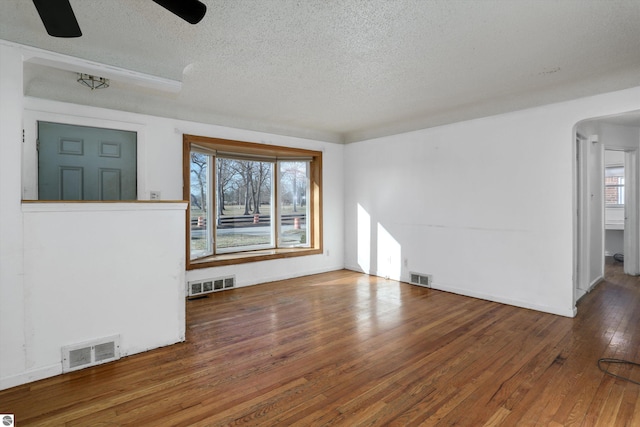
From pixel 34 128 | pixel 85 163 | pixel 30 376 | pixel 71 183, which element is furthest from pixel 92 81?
pixel 30 376

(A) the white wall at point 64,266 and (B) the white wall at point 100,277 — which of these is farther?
(B) the white wall at point 100,277

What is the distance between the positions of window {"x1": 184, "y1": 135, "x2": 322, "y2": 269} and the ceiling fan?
9.05ft

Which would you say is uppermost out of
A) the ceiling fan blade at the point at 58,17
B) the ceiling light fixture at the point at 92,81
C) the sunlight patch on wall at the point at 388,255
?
the ceiling light fixture at the point at 92,81

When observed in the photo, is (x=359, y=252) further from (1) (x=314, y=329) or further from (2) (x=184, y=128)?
(2) (x=184, y=128)

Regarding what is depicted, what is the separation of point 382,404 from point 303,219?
433 cm

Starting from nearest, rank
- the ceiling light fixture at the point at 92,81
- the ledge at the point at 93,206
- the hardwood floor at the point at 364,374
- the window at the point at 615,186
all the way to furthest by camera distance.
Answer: the hardwood floor at the point at 364,374
the ledge at the point at 93,206
the ceiling light fixture at the point at 92,81
the window at the point at 615,186

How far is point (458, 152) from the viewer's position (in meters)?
4.64

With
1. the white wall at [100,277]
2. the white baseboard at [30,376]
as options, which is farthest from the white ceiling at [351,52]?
the white baseboard at [30,376]

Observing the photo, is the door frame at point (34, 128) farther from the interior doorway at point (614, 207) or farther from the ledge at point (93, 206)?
the interior doorway at point (614, 207)

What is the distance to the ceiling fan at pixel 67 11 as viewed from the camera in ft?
5.21

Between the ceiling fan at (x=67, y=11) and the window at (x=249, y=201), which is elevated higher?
the ceiling fan at (x=67, y=11)

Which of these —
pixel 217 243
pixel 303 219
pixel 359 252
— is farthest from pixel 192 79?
pixel 359 252

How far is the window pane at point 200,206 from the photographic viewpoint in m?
4.87

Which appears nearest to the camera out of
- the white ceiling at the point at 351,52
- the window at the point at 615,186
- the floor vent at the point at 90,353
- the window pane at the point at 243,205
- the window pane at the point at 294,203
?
the white ceiling at the point at 351,52
